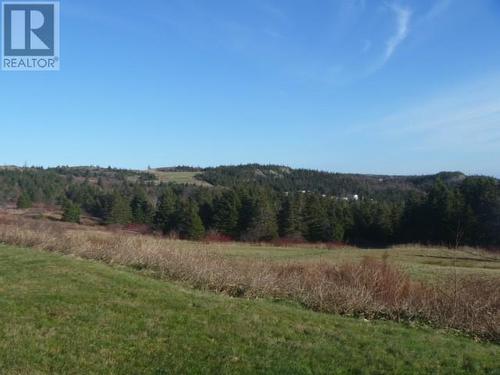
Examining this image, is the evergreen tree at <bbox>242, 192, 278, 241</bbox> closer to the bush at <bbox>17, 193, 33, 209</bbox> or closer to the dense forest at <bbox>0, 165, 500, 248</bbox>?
the dense forest at <bbox>0, 165, 500, 248</bbox>

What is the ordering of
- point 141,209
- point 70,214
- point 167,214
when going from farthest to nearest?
point 141,209 → point 70,214 → point 167,214

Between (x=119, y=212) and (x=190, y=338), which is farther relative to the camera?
(x=119, y=212)

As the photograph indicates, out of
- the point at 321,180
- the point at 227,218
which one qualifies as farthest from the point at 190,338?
the point at 321,180

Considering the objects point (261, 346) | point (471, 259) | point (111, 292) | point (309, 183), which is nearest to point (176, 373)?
point (261, 346)

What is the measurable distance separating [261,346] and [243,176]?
15984 cm

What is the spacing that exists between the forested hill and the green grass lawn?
115364 millimetres

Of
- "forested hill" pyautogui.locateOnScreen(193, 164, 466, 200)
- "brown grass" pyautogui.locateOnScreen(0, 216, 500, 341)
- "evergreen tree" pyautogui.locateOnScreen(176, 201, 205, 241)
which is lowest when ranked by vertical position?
"evergreen tree" pyautogui.locateOnScreen(176, 201, 205, 241)

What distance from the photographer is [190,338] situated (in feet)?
26.2

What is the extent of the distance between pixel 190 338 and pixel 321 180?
157m

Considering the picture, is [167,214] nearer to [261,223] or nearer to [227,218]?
[227,218]

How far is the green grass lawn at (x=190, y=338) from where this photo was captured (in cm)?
679

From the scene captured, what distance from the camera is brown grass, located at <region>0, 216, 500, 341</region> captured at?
11.6 metres

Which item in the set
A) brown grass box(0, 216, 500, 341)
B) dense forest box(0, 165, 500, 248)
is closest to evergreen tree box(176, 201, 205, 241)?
dense forest box(0, 165, 500, 248)

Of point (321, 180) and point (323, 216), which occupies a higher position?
point (321, 180)
